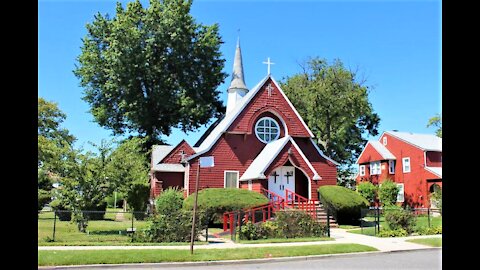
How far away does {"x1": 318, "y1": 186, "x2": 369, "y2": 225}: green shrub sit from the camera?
24156mm

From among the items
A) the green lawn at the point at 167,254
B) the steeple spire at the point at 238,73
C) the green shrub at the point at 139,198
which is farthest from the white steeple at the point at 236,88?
the green lawn at the point at 167,254

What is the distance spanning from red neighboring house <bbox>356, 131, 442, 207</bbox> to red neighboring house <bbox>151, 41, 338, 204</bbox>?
13125mm

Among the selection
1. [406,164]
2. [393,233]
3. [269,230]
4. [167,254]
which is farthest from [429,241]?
[406,164]

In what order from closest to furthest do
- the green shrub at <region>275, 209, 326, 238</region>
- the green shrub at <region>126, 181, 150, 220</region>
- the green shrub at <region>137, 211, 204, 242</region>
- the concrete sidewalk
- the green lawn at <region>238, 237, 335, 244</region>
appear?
the concrete sidewalk → the green shrub at <region>137, 211, 204, 242</region> → the green lawn at <region>238, 237, 335, 244</region> → the green shrub at <region>275, 209, 326, 238</region> → the green shrub at <region>126, 181, 150, 220</region>

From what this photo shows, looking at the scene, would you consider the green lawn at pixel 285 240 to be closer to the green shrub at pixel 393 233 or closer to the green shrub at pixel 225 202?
the green shrub at pixel 393 233

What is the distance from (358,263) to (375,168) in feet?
113

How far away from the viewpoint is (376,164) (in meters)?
45.0

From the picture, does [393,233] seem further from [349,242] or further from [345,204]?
[345,204]

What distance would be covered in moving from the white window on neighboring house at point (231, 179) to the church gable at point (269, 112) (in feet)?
9.51

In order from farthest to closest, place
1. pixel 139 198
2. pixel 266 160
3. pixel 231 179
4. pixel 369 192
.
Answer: pixel 369 192 < pixel 139 198 < pixel 231 179 < pixel 266 160

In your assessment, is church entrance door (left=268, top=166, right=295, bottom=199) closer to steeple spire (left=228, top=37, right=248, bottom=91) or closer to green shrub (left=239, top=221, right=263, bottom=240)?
green shrub (left=239, top=221, right=263, bottom=240)

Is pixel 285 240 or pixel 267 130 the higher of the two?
pixel 267 130

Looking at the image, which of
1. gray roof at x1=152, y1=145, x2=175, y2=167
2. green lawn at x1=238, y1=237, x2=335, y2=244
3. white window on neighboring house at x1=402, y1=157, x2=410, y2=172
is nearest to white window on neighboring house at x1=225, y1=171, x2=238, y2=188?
gray roof at x1=152, y1=145, x2=175, y2=167

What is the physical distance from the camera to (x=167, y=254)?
13.1 metres
